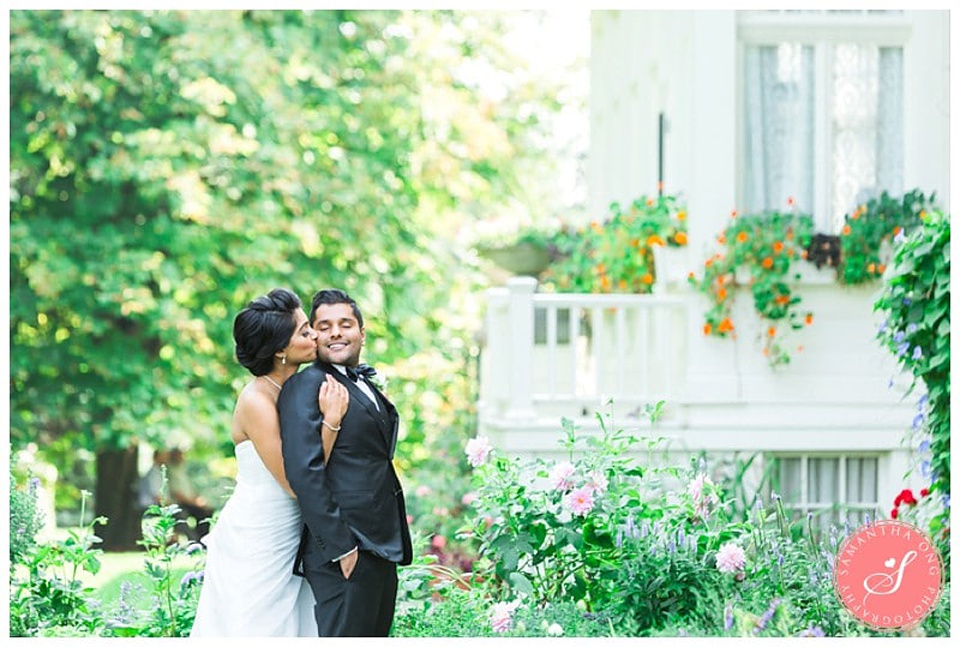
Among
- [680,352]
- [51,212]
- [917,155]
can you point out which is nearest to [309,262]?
[51,212]

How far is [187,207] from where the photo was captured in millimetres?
11992

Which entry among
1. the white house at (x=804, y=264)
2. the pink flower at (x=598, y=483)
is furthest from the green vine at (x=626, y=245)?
the pink flower at (x=598, y=483)

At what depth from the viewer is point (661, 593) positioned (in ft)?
15.8

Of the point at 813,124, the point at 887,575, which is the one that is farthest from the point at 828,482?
the point at 887,575

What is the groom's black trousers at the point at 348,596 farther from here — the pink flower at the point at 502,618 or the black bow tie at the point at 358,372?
the pink flower at the point at 502,618

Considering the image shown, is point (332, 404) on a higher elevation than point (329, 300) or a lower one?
lower

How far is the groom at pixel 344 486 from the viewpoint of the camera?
4062 millimetres

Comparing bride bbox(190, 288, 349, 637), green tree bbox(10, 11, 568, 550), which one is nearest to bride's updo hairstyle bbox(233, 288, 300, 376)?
bride bbox(190, 288, 349, 637)

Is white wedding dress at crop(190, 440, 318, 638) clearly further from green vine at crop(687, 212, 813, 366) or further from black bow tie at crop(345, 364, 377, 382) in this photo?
green vine at crop(687, 212, 813, 366)

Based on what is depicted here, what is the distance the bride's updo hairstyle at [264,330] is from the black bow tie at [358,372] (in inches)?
9.0

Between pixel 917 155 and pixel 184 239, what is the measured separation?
6.45 meters

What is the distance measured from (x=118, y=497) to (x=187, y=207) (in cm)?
320

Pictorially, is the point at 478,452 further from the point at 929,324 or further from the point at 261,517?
the point at 929,324

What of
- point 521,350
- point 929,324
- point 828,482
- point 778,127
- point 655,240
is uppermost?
point 778,127
